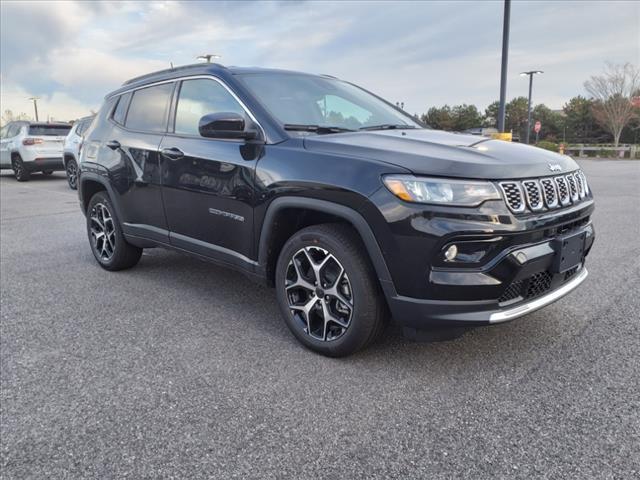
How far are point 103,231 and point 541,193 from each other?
160 inches

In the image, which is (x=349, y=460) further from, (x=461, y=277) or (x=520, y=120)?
(x=520, y=120)

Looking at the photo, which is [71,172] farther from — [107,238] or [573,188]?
A: [573,188]

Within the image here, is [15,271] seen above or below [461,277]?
below

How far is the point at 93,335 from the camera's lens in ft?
11.4

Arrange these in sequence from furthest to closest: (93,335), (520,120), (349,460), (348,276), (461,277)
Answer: (520,120)
(93,335)
(348,276)
(461,277)
(349,460)

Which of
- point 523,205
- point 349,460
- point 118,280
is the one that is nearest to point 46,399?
point 349,460

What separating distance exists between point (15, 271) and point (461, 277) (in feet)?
14.8

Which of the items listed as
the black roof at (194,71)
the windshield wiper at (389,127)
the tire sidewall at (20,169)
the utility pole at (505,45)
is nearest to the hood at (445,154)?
the windshield wiper at (389,127)

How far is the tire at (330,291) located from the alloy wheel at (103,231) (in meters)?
2.44

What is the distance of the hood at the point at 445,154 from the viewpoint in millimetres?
2551

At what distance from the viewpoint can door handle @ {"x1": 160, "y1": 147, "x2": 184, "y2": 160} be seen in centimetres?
386

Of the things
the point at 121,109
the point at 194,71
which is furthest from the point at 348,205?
the point at 121,109

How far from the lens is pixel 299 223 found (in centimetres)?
328

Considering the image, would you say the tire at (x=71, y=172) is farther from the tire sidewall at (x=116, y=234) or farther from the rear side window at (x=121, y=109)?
the rear side window at (x=121, y=109)
